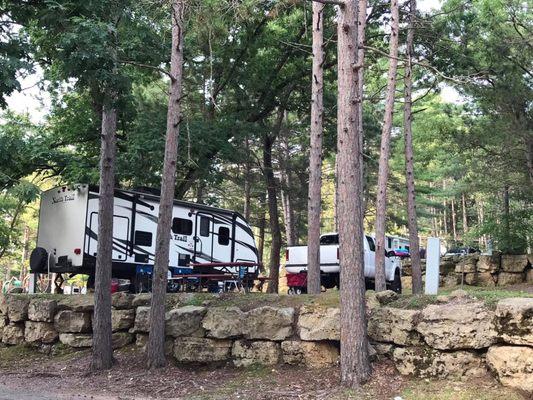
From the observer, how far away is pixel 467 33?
1557 cm

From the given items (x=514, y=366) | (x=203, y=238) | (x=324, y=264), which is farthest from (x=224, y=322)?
(x=203, y=238)

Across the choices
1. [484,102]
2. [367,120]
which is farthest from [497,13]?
[367,120]

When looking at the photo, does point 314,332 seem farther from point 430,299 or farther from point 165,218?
point 165,218

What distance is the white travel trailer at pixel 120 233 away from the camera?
42.9ft

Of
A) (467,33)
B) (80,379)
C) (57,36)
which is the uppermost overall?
(467,33)

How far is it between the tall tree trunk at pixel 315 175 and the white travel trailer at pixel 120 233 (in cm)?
177

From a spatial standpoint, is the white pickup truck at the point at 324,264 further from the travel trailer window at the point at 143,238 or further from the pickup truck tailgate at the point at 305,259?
the travel trailer window at the point at 143,238

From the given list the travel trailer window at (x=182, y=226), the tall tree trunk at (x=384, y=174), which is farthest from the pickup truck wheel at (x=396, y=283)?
the travel trailer window at (x=182, y=226)

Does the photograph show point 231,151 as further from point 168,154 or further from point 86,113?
point 168,154

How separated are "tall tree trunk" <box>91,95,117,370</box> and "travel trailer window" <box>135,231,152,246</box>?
4.50 meters

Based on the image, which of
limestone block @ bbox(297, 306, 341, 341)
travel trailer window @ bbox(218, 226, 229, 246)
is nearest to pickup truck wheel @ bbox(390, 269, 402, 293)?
travel trailer window @ bbox(218, 226, 229, 246)

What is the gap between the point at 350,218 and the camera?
24.7 feet

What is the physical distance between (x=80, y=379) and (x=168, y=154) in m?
4.05

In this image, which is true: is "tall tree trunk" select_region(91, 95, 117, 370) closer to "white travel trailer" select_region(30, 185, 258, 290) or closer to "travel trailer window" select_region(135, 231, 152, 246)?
"white travel trailer" select_region(30, 185, 258, 290)
